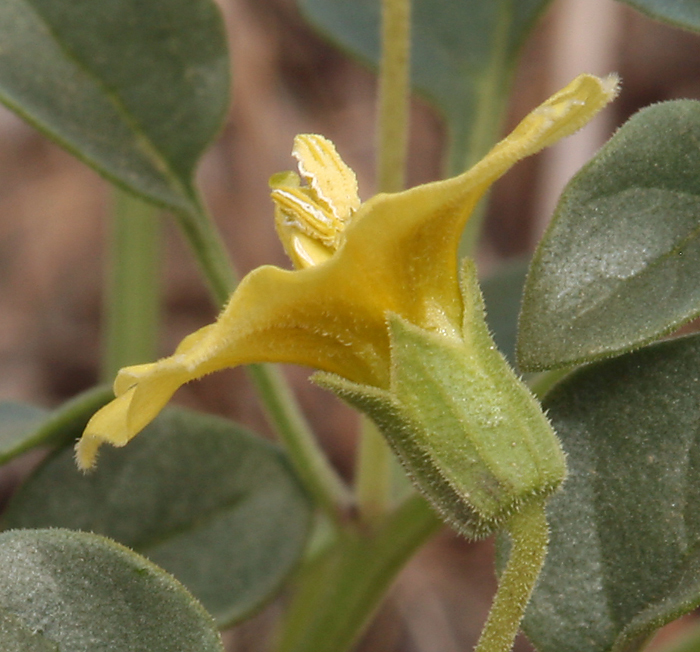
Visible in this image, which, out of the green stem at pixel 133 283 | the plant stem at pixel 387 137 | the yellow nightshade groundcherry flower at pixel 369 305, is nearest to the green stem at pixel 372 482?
the plant stem at pixel 387 137

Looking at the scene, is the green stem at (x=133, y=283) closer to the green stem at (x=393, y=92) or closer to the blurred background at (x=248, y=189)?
the green stem at (x=393, y=92)

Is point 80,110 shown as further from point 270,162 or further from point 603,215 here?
point 270,162

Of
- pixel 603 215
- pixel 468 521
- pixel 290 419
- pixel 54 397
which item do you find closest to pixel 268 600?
pixel 290 419

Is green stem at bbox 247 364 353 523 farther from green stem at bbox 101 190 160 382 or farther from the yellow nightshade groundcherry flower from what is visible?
green stem at bbox 101 190 160 382

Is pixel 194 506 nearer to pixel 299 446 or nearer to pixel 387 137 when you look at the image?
pixel 299 446

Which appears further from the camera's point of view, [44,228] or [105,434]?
[44,228]
